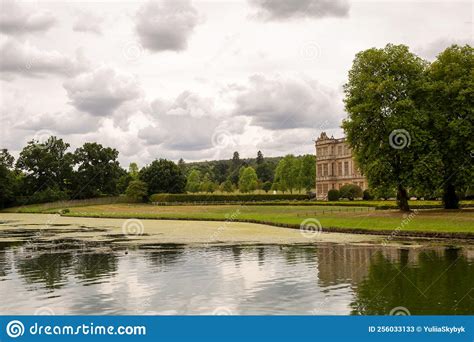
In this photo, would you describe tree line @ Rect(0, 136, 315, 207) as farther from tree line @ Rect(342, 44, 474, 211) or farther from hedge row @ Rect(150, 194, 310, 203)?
tree line @ Rect(342, 44, 474, 211)

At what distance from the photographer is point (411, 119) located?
48.9m

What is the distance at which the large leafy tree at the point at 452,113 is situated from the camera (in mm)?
48594

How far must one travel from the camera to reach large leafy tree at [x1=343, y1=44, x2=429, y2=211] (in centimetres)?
4816

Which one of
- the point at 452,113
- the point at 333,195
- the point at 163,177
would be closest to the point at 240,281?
the point at 452,113

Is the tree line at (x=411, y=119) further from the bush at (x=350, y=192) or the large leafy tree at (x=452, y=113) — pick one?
the bush at (x=350, y=192)

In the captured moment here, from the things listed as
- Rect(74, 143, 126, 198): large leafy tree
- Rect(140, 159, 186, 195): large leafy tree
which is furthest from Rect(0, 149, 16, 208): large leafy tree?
Rect(140, 159, 186, 195): large leafy tree

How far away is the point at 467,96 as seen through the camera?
49.5m

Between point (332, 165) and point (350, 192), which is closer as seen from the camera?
point (350, 192)

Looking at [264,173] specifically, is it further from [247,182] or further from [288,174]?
[288,174]

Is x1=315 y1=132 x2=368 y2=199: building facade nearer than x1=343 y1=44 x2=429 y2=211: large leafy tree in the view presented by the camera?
No

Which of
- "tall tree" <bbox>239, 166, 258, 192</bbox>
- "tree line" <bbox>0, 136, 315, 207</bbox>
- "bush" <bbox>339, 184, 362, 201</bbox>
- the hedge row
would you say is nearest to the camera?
"bush" <bbox>339, 184, 362, 201</bbox>

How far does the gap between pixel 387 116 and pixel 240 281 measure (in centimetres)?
3413
